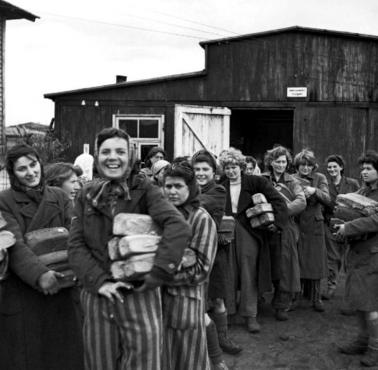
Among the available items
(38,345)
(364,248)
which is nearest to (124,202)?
(38,345)

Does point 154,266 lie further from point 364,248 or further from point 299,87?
point 299,87

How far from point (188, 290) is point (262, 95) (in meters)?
9.84

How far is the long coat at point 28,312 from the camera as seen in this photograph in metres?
3.30

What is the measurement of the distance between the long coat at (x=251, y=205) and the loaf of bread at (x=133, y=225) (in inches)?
105

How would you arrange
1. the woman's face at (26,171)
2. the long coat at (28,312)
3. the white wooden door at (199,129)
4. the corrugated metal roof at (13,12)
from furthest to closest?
the corrugated metal roof at (13,12)
the white wooden door at (199,129)
the woman's face at (26,171)
the long coat at (28,312)

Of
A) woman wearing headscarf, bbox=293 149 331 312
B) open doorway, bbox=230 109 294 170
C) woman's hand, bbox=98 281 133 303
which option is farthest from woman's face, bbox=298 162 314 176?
open doorway, bbox=230 109 294 170

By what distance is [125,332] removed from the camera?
9.10 feet

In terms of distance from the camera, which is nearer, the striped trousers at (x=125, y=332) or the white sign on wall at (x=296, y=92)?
the striped trousers at (x=125, y=332)

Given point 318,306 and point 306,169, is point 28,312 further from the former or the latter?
point 306,169

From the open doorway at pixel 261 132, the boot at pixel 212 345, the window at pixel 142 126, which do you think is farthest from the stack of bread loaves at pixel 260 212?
the open doorway at pixel 261 132

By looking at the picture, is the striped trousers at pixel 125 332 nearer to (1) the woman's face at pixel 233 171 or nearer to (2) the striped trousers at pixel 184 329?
(2) the striped trousers at pixel 184 329

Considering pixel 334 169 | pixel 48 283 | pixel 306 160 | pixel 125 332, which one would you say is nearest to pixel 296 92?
pixel 334 169

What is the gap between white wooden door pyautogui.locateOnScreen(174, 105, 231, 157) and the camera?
436 inches

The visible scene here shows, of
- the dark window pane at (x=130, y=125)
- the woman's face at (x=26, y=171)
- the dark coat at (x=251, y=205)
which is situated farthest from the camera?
the dark window pane at (x=130, y=125)
